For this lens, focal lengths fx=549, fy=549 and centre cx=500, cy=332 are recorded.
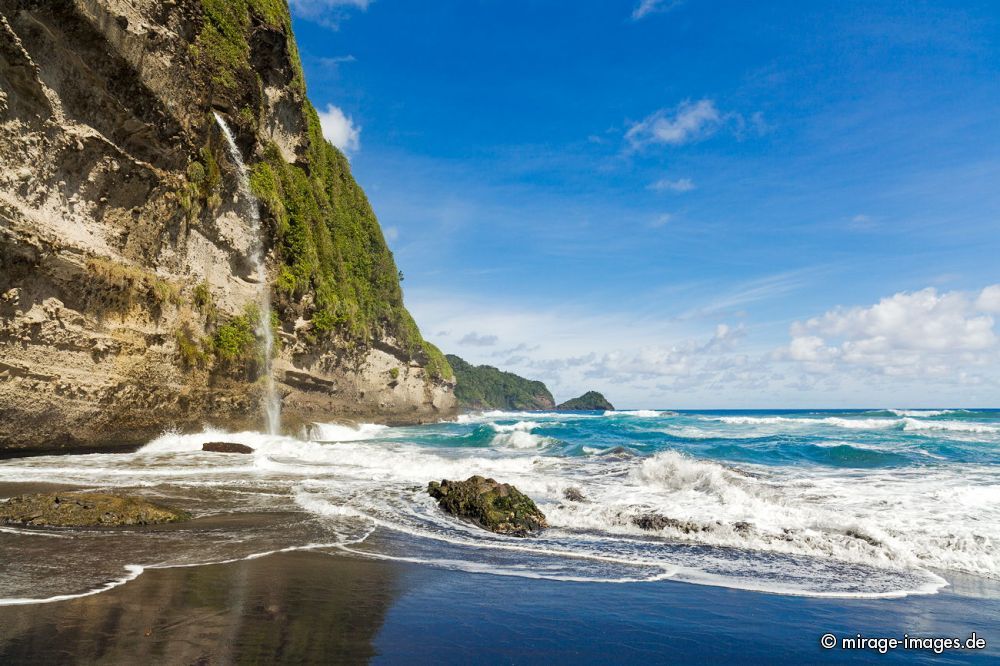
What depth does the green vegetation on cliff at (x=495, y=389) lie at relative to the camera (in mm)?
133000

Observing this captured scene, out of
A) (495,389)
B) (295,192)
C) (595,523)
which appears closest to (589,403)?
(495,389)

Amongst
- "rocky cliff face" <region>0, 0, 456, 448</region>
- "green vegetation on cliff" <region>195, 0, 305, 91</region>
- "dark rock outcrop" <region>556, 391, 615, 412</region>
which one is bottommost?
"dark rock outcrop" <region>556, 391, 615, 412</region>

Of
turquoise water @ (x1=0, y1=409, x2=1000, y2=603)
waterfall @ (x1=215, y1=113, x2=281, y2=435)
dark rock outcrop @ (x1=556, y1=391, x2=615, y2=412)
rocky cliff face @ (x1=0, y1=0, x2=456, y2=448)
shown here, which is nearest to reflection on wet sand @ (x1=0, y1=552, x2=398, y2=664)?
turquoise water @ (x1=0, y1=409, x2=1000, y2=603)

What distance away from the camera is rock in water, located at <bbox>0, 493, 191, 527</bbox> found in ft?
23.5

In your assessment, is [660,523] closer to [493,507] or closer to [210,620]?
[493,507]

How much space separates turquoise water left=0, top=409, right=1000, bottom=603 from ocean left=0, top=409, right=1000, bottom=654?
4 cm

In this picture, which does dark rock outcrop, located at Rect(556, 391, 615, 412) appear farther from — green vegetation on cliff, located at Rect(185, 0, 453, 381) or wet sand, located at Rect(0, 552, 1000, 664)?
wet sand, located at Rect(0, 552, 1000, 664)

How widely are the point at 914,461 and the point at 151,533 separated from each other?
22.4m

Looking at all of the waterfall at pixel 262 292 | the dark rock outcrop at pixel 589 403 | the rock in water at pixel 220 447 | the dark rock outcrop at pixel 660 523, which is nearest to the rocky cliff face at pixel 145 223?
the waterfall at pixel 262 292

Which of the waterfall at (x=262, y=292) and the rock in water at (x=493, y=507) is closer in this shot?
the rock in water at (x=493, y=507)

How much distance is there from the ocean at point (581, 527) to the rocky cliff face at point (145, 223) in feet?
8.06

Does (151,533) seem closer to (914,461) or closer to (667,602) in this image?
(667,602)

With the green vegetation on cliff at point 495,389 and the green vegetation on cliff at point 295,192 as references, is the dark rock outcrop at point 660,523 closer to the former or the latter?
the green vegetation on cliff at point 295,192

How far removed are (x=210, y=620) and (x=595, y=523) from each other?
6.49 meters
